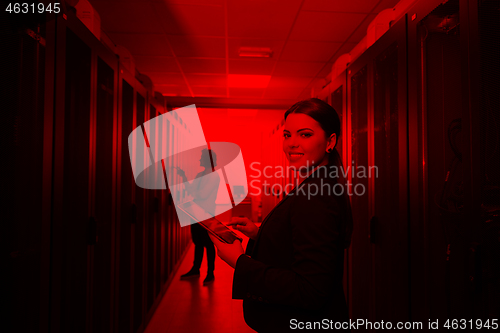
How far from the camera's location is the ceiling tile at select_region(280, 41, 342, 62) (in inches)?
115

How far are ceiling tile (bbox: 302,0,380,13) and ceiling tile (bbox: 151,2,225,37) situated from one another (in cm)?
72

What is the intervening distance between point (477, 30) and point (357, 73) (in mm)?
948

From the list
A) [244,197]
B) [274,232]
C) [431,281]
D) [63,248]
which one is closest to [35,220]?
[63,248]

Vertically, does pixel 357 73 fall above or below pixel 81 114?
above

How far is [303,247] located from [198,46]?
2.73 meters

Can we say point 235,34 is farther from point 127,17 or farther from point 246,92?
point 246,92

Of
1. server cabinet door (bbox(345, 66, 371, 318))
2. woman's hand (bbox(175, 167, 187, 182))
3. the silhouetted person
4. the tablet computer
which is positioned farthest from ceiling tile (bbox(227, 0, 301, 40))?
the tablet computer

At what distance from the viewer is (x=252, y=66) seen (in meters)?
3.48

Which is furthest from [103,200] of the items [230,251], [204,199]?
[204,199]

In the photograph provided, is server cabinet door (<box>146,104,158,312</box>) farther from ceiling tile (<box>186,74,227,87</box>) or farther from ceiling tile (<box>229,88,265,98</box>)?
ceiling tile (<box>229,88,265,98</box>)

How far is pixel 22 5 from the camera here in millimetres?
907

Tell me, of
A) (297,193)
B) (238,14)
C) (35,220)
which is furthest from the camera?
(238,14)

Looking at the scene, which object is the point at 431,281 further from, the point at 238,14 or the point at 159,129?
the point at 159,129

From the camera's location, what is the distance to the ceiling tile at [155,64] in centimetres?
326
